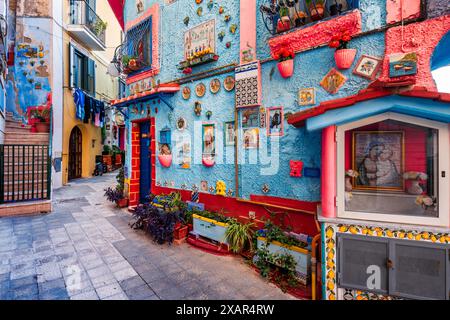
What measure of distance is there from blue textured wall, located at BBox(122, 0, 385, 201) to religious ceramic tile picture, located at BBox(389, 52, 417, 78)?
0.32 metres

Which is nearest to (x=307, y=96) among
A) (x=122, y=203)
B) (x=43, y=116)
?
(x=122, y=203)

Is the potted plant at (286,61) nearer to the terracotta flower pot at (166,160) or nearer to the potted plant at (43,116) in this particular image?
the terracotta flower pot at (166,160)

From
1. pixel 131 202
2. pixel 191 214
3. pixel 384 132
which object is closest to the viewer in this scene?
pixel 384 132

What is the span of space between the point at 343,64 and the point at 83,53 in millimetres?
13724

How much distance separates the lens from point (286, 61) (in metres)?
3.67

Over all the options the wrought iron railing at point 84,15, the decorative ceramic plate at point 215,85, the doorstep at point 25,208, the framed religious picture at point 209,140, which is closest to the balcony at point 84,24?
the wrought iron railing at point 84,15

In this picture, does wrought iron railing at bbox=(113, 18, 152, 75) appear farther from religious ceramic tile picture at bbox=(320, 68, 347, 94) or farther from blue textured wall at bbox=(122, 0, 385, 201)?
religious ceramic tile picture at bbox=(320, 68, 347, 94)

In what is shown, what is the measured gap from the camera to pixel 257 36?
414 cm

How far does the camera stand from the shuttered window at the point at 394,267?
7.78ft

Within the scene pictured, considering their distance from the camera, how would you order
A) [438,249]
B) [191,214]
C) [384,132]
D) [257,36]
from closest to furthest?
[438,249]
[384,132]
[257,36]
[191,214]

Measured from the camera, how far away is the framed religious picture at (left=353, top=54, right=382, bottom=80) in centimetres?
301

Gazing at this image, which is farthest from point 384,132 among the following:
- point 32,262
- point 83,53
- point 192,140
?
point 83,53

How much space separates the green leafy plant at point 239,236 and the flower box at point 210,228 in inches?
4.4

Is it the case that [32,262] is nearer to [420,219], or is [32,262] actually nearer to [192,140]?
[192,140]
